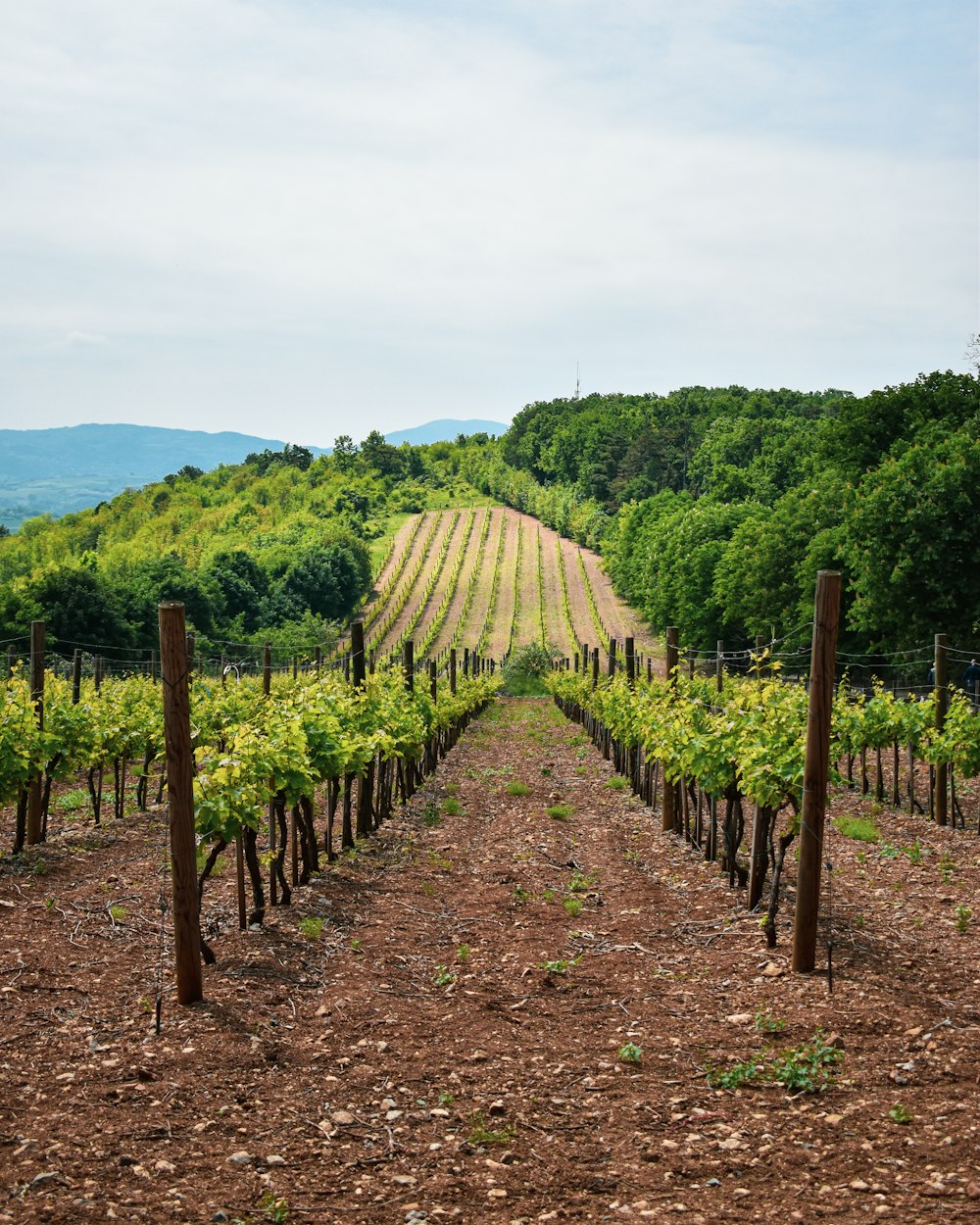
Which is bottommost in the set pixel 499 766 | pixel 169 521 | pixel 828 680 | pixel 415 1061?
pixel 499 766

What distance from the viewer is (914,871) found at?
39.0ft

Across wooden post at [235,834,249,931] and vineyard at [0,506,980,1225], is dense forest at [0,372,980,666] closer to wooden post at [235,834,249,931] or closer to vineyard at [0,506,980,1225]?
vineyard at [0,506,980,1225]

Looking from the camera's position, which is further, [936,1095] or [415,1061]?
[415,1061]

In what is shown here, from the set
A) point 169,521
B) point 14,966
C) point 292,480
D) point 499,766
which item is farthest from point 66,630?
point 292,480

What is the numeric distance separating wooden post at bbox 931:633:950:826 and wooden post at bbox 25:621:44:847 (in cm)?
1222

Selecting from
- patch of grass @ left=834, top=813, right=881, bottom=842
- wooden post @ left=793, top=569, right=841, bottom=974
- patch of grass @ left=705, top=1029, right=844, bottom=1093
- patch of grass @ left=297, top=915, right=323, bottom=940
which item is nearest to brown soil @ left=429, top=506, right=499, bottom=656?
patch of grass @ left=834, top=813, right=881, bottom=842

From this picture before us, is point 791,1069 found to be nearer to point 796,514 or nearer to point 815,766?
point 815,766

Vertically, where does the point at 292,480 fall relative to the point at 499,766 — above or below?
above

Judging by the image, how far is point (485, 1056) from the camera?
22.1 feet

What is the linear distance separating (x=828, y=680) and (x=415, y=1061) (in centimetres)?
394

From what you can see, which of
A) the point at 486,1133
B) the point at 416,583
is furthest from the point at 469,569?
the point at 486,1133

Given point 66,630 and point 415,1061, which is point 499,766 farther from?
point 66,630

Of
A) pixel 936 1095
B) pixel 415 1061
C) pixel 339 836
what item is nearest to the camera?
pixel 936 1095

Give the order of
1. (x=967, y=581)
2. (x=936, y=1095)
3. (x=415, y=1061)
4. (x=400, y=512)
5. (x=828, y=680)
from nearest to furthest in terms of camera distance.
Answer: (x=936, y=1095) < (x=415, y=1061) < (x=828, y=680) < (x=967, y=581) < (x=400, y=512)
